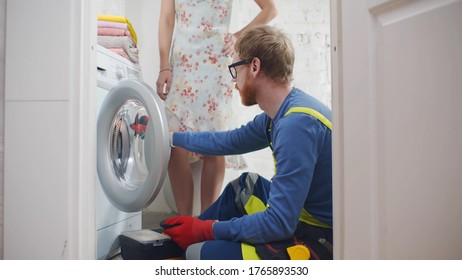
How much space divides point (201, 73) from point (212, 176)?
0.55 metres

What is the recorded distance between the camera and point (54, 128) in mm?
999

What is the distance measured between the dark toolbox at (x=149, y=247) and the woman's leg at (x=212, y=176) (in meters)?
0.57

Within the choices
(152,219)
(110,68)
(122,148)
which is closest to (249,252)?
(122,148)

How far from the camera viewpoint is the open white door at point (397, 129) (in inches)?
26.5

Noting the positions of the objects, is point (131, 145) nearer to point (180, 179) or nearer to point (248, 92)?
point (180, 179)

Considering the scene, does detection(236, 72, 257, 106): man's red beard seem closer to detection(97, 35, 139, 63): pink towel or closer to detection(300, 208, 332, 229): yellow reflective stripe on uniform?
detection(300, 208, 332, 229): yellow reflective stripe on uniform

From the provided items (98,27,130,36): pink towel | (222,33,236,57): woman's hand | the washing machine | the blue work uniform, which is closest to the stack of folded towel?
(98,27,130,36): pink towel

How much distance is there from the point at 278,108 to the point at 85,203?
77 cm

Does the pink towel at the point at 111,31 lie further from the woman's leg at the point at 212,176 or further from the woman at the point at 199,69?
the woman's leg at the point at 212,176

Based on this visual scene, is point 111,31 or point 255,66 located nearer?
point 255,66

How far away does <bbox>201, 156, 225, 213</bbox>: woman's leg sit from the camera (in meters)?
2.00

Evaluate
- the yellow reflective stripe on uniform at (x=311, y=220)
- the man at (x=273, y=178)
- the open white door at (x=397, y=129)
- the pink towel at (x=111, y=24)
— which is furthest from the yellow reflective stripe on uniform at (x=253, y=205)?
the pink towel at (x=111, y=24)

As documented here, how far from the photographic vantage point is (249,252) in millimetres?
1203

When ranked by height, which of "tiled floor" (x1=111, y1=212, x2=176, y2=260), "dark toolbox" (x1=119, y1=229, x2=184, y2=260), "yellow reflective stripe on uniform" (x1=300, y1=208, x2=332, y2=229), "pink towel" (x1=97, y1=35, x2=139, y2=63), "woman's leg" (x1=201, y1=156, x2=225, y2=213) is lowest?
"tiled floor" (x1=111, y1=212, x2=176, y2=260)
